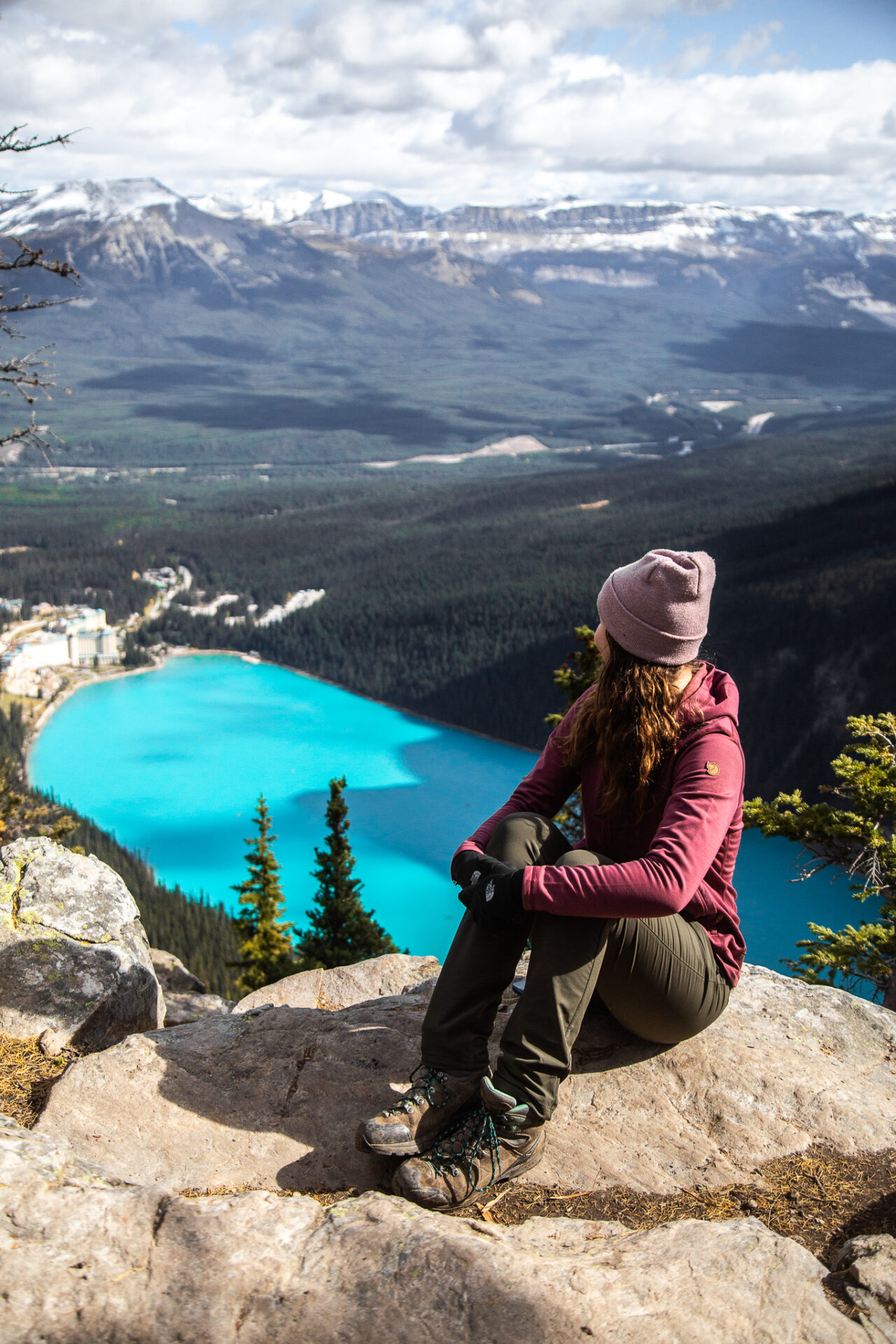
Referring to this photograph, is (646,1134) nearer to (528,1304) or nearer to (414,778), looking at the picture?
(528,1304)

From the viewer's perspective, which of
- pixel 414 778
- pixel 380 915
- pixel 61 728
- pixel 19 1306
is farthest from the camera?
pixel 61 728

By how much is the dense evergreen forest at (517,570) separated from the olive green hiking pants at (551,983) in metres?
70.3

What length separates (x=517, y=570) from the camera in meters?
126

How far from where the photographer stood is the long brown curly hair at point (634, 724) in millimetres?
5270

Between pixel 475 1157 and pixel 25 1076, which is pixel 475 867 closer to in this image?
pixel 475 1157

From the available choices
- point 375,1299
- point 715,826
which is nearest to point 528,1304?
point 375,1299

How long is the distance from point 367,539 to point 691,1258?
509 ft

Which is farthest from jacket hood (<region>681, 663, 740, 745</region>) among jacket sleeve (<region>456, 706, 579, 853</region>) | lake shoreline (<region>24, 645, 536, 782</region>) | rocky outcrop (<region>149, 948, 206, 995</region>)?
lake shoreline (<region>24, 645, 536, 782</region>)

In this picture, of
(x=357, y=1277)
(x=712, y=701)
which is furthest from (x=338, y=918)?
(x=357, y=1277)

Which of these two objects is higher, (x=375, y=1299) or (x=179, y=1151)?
(x=375, y=1299)

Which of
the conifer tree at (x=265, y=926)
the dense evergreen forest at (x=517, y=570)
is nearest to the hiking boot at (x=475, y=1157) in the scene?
the conifer tree at (x=265, y=926)

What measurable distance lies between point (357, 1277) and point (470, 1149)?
1.03 m

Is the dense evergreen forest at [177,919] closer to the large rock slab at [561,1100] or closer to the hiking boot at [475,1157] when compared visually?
the large rock slab at [561,1100]

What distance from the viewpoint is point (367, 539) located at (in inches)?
6186
